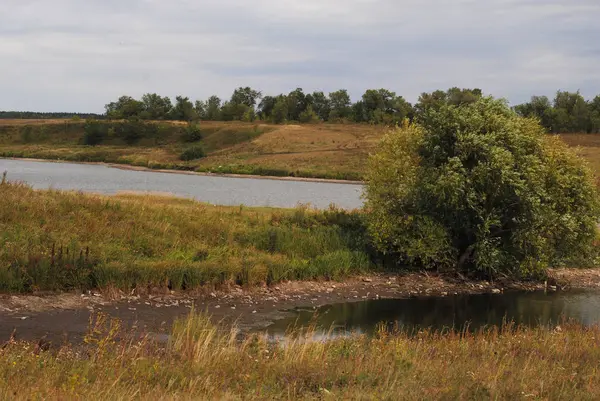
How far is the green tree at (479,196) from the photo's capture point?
29.2 meters

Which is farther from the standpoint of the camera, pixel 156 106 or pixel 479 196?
pixel 156 106

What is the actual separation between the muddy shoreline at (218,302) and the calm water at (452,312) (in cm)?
88

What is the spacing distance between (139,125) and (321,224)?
12632cm

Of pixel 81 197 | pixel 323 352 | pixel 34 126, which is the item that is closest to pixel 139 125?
pixel 34 126

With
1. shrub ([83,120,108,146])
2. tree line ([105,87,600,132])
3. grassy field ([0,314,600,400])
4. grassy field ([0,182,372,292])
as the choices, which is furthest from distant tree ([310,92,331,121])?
grassy field ([0,314,600,400])

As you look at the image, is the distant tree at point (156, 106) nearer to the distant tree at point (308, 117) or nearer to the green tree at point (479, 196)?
the distant tree at point (308, 117)

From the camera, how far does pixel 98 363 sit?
10234 mm

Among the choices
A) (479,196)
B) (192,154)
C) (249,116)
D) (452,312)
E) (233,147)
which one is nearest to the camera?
(452,312)

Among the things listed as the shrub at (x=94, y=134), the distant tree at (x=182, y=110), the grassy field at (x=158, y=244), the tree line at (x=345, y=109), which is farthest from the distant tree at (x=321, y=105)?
the grassy field at (x=158, y=244)

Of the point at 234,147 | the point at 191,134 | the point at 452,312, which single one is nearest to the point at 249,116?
the point at 191,134

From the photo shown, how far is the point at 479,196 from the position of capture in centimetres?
2938

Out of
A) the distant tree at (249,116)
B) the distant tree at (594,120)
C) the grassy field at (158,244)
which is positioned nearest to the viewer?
the grassy field at (158,244)

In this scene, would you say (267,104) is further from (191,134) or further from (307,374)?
(307,374)

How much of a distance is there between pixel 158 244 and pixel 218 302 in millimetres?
4661
